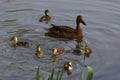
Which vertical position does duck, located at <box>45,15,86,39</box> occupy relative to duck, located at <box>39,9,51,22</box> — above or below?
Answer: below

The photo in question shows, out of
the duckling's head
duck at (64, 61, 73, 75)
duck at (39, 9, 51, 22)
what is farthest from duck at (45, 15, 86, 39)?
duck at (64, 61, 73, 75)

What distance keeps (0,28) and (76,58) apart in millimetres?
2756

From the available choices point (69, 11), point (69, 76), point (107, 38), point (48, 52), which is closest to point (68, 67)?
point (69, 76)

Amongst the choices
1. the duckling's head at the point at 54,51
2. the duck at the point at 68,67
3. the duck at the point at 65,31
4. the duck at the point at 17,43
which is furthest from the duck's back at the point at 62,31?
the duck at the point at 68,67

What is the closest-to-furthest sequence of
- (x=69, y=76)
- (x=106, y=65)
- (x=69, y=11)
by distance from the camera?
(x=69, y=76) → (x=106, y=65) → (x=69, y=11)

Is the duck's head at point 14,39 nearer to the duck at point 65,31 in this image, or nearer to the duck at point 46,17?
the duck at point 65,31

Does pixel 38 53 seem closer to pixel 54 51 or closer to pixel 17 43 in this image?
pixel 54 51

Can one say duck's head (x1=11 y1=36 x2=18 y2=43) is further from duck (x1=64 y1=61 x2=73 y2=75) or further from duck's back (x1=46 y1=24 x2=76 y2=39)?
duck (x1=64 y1=61 x2=73 y2=75)

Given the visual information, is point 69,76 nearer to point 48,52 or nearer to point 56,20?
point 48,52

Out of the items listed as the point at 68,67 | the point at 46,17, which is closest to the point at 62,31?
the point at 46,17

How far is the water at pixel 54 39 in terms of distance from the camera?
8508 millimetres

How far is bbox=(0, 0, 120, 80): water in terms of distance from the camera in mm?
8508

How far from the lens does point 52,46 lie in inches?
392

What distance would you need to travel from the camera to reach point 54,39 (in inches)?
424
